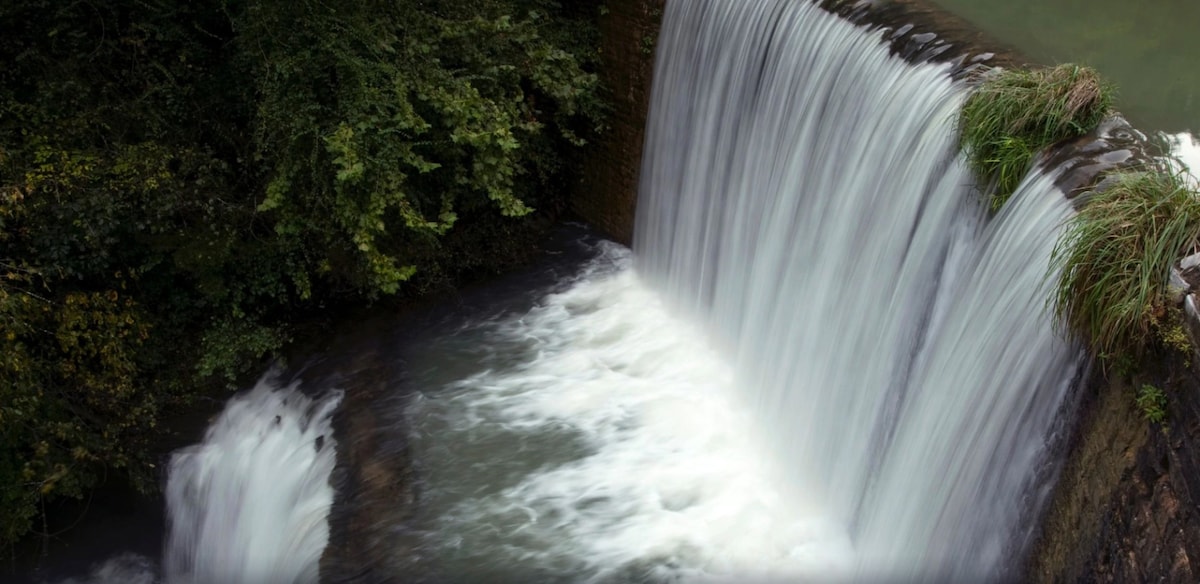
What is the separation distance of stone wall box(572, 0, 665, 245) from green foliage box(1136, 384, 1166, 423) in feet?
21.4

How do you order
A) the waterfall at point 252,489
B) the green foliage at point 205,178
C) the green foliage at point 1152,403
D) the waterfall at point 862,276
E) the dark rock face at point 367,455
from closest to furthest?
1. the green foliage at point 1152,403
2. the waterfall at point 862,276
3. the dark rock face at point 367,455
4. the waterfall at point 252,489
5. the green foliage at point 205,178

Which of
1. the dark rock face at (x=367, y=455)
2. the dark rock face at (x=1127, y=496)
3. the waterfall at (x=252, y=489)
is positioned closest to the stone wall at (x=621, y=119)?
the dark rock face at (x=367, y=455)

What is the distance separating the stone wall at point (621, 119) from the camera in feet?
32.2

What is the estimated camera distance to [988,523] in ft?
16.8

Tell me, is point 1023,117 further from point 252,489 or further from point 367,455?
point 252,489

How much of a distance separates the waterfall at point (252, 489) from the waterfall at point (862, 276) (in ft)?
11.7

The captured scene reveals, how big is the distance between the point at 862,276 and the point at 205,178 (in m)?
5.72

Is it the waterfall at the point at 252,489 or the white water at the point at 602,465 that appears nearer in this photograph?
the white water at the point at 602,465

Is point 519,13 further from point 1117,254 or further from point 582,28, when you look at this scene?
point 1117,254

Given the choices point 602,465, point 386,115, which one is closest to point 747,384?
point 602,465

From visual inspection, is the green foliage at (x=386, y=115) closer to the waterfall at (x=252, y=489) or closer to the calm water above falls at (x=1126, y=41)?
the waterfall at (x=252, y=489)

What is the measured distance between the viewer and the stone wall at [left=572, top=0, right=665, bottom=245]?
9820mm

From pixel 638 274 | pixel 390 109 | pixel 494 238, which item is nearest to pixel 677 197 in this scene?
pixel 638 274

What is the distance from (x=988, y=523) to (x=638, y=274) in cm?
566
